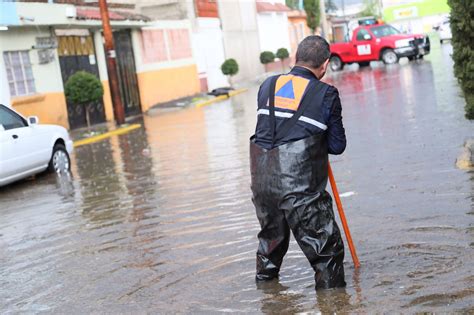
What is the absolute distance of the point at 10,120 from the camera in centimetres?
1336

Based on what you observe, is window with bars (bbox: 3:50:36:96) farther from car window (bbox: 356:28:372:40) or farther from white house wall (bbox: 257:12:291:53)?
white house wall (bbox: 257:12:291:53)

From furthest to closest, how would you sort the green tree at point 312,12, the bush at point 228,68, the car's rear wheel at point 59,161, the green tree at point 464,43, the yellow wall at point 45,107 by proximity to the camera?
the green tree at point 312,12 → the bush at point 228,68 → the yellow wall at point 45,107 → the car's rear wheel at point 59,161 → the green tree at point 464,43

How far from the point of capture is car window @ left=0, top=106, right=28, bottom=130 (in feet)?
43.2

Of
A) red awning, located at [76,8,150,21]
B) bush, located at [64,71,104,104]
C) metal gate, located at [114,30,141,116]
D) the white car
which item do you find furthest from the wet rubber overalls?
metal gate, located at [114,30,141,116]

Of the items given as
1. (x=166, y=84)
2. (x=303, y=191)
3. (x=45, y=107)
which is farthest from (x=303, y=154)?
(x=166, y=84)

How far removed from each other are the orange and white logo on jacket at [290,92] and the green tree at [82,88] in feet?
63.6

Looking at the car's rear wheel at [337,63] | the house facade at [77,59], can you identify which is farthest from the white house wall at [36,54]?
the car's rear wheel at [337,63]

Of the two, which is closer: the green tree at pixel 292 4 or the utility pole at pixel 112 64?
the utility pole at pixel 112 64

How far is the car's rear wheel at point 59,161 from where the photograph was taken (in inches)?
571

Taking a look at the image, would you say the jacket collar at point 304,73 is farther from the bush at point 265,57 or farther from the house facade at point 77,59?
the bush at point 265,57

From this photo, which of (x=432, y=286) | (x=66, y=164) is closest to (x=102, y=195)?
(x=66, y=164)

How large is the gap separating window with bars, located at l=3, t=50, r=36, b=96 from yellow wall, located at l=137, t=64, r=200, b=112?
26.2 feet

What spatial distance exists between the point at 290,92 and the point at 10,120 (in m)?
9.16

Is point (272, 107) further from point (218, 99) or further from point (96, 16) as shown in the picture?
point (218, 99)
